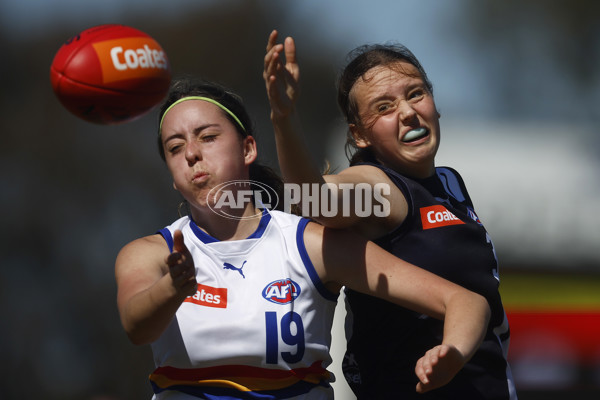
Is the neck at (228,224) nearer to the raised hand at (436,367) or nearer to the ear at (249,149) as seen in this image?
the ear at (249,149)

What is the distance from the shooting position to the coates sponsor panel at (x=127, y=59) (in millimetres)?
3057

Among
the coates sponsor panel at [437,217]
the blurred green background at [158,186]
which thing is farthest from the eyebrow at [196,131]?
the blurred green background at [158,186]

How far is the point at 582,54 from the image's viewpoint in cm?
1548

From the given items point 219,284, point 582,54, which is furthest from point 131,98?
point 582,54

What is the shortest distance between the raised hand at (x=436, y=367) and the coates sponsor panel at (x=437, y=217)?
2.14 feet

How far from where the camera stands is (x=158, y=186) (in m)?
11.6

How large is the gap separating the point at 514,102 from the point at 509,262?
4019mm

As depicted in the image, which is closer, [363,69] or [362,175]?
[362,175]

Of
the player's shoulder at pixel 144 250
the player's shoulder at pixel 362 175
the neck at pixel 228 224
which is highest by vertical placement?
the player's shoulder at pixel 362 175

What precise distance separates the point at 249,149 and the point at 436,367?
4.21ft

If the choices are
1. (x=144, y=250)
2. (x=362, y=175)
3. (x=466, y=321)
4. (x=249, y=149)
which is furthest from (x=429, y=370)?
(x=249, y=149)

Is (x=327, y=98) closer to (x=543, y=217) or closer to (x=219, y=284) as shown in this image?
(x=543, y=217)

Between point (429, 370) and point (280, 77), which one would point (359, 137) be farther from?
point (429, 370)

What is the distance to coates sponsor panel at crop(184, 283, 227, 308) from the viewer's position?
2994mm
